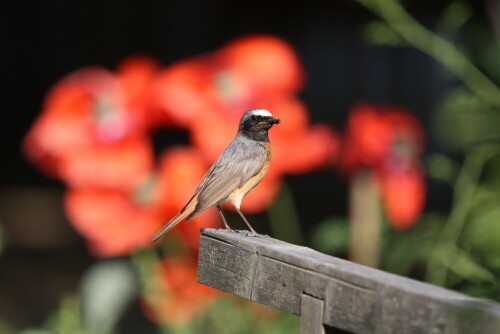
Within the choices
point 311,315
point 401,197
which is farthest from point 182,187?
point 311,315

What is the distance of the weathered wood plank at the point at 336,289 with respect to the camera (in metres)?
0.86

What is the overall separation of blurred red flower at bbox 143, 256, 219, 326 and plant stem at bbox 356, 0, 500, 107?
86cm

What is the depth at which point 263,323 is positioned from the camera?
7.78ft

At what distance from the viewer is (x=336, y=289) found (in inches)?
41.4

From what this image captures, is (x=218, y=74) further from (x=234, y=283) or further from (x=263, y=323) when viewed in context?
(x=234, y=283)

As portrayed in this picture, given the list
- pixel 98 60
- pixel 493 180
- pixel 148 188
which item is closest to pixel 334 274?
pixel 493 180

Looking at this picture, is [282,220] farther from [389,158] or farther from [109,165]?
[109,165]

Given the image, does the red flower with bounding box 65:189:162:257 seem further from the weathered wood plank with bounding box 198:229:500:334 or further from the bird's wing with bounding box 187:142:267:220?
the weathered wood plank with bounding box 198:229:500:334

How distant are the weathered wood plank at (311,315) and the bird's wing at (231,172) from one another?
1.30ft

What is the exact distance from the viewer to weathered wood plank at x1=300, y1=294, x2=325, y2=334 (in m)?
1.08

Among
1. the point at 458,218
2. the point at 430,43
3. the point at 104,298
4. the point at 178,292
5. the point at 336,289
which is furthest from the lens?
the point at 104,298

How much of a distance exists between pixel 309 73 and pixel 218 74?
7.55 feet

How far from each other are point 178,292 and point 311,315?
4.01ft

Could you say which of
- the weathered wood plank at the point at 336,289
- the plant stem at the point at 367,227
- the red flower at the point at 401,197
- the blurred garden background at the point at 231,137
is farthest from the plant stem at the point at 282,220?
the weathered wood plank at the point at 336,289
